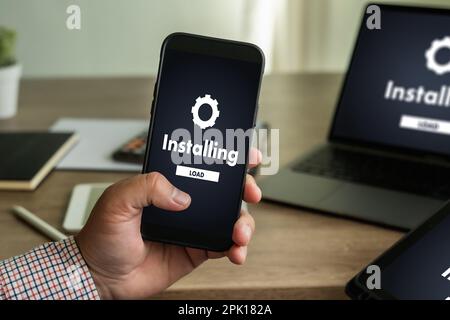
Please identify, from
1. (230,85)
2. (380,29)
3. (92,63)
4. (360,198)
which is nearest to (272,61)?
(92,63)

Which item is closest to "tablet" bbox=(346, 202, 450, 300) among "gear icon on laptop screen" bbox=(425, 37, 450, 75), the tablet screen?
the tablet screen

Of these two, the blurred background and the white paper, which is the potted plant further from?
the blurred background

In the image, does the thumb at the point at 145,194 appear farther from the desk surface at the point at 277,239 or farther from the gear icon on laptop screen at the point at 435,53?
the gear icon on laptop screen at the point at 435,53

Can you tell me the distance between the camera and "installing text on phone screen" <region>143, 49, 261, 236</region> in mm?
708

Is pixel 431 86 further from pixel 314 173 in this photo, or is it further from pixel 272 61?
pixel 272 61

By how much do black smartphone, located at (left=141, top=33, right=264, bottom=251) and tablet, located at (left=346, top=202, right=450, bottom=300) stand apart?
0.15 metres

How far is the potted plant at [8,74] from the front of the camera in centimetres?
118

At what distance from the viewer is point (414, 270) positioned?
70cm

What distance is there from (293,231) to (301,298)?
121 millimetres

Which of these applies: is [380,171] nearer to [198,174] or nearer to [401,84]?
[401,84]

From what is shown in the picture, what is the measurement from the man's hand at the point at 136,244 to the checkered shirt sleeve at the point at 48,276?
0.01 metres

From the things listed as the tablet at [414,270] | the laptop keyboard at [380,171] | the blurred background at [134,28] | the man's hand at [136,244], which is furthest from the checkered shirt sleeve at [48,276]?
the blurred background at [134,28]

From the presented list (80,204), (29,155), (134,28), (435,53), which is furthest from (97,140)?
(134,28)

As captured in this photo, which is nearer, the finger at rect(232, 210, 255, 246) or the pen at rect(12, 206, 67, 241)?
the finger at rect(232, 210, 255, 246)
